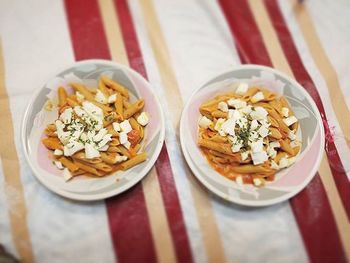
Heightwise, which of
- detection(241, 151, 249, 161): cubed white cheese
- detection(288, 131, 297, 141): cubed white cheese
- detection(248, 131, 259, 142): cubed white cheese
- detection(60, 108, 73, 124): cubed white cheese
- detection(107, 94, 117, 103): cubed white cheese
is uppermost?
detection(107, 94, 117, 103): cubed white cheese

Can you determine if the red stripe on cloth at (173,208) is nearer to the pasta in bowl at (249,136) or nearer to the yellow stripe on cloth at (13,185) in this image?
the pasta in bowl at (249,136)

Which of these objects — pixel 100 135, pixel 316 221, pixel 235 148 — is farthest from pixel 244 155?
pixel 100 135

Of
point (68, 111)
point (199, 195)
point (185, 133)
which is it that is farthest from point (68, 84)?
point (199, 195)

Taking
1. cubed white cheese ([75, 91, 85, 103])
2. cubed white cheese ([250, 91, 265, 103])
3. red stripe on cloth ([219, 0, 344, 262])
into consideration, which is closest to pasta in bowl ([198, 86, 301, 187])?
cubed white cheese ([250, 91, 265, 103])

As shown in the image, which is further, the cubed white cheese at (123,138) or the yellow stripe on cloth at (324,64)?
the yellow stripe on cloth at (324,64)

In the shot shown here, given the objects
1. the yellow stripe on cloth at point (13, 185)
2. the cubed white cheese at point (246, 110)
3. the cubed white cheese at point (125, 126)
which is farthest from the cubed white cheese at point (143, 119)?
the yellow stripe on cloth at point (13, 185)

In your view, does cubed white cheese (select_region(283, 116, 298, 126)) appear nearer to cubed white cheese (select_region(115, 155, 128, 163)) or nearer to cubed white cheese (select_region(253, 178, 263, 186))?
cubed white cheese (select_region(253, 178, 263, 186))

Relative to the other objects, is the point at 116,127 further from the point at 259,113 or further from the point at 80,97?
the point at 259,113
